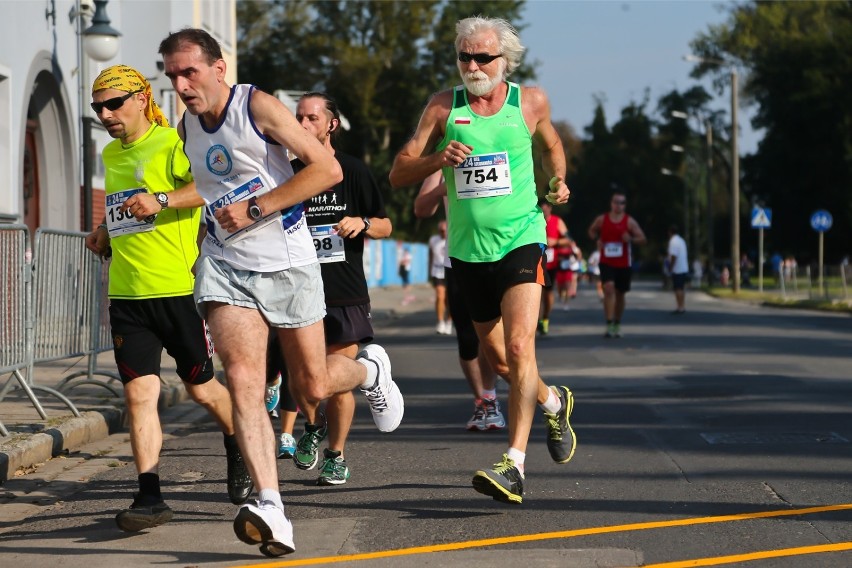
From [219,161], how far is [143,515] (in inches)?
59.6

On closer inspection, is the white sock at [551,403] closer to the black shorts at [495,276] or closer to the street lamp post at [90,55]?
the black shorts at [495,276]

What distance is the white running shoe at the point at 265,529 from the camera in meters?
5.32

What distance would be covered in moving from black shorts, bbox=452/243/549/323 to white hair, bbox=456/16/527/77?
858 mm

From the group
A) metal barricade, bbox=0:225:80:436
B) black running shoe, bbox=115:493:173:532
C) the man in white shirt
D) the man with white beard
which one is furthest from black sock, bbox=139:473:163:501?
the man in white shirt

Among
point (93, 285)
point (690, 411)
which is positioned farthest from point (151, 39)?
point (690, 411)

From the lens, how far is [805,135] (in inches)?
2704

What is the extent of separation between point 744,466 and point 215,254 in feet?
10.9

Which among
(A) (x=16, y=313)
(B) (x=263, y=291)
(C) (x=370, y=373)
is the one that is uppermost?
(B) (x=263, y=291)

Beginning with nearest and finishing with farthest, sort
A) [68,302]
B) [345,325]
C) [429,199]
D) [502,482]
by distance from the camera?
[502,482]
[345,325]
[429,199]
[68,302]

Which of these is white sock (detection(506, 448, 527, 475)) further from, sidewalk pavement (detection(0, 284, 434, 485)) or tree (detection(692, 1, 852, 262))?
tree (detection(692, 1, 852, 262))

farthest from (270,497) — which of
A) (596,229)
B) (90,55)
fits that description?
(596,229)

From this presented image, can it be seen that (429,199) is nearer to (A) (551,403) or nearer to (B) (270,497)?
(A) (551,403)

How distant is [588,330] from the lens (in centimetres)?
2366

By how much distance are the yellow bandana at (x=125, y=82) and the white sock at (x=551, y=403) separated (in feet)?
7.38
